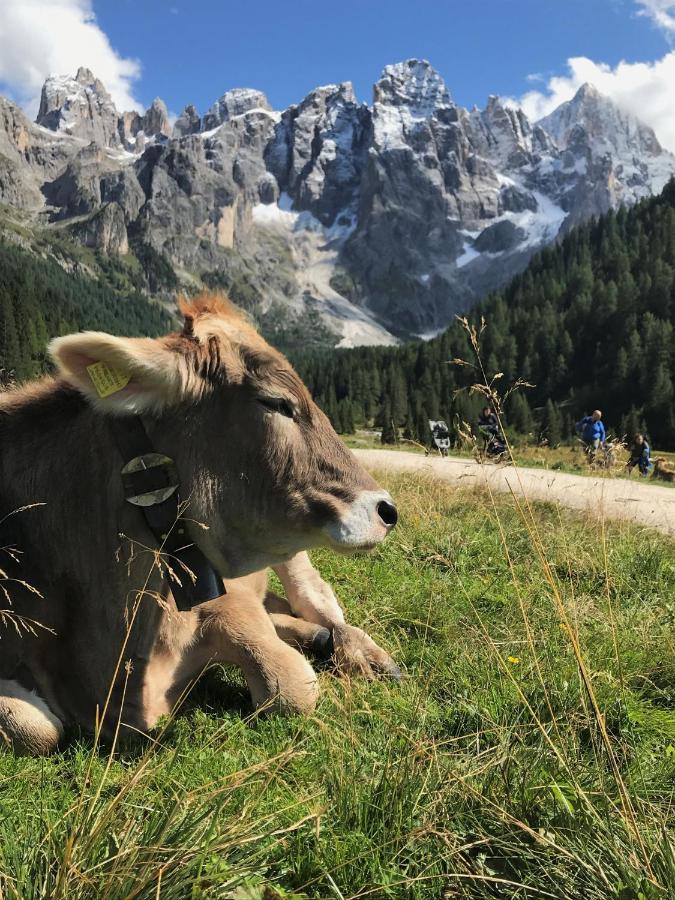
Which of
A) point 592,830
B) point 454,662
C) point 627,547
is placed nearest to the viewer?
point 592,830

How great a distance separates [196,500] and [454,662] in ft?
6.80

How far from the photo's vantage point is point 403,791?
7.52 ft

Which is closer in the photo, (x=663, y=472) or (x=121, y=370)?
(x=121, y=370)

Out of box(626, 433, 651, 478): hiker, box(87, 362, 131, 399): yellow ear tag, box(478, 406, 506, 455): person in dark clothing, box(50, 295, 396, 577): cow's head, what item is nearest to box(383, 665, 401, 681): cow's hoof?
box(50, 295, 396, 577): cow's head

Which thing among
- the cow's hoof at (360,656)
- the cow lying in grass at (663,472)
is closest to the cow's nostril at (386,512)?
the cow's hoof at (360,656)

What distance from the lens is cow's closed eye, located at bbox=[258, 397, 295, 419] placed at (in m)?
3.22

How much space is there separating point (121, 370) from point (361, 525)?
4.61 ft

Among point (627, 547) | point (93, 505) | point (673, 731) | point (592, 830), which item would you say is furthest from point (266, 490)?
point (627, 547)

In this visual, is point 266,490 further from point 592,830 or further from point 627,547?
point 627,547

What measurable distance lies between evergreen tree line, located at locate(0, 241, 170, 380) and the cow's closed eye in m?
1.09

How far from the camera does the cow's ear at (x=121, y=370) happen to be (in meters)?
2.90

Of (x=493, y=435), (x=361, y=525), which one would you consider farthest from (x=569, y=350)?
(x=361, y=525)

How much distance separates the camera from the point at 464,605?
523cm

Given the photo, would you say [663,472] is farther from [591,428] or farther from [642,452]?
[591,428]
